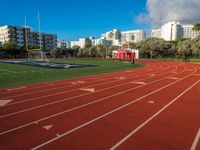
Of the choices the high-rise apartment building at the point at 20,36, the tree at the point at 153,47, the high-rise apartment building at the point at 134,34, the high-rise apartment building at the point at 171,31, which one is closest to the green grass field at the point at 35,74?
the tree at the point at 153,47

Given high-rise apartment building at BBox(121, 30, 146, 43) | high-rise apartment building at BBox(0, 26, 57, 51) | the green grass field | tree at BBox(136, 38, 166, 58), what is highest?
high-rise apartment building at BBox(121, 30, 146, 43)

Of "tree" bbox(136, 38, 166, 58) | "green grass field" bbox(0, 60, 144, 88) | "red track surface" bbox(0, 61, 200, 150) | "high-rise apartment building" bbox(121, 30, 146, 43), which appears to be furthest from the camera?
"high-rise apartment building" bbox(121, 30, 146, 43)

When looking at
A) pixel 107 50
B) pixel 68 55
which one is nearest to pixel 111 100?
pixel 107 50

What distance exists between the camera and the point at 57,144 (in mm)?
5035

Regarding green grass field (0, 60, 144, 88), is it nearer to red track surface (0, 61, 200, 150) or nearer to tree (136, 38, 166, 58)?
red track surface (0, 61, 200, 150)

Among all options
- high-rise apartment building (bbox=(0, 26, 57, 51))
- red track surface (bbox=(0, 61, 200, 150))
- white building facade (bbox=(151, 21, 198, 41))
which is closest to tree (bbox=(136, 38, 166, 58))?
high-rise apartment building (bbox=(0, 26, 57, 51))

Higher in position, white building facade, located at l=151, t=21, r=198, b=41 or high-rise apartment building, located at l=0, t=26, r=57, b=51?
white building facade, located at l=151, t=21, r=198, b=41

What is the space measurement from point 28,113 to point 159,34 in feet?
566

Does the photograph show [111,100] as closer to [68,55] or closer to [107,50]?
[107,50]

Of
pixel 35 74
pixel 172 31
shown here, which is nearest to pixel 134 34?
pixel 172 31

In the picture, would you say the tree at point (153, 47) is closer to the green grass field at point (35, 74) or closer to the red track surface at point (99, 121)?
the green grass field at point (35, 74)

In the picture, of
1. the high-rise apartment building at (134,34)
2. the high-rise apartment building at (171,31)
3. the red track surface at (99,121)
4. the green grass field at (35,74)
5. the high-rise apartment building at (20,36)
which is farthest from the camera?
the high-rise apartment building at (134,34)

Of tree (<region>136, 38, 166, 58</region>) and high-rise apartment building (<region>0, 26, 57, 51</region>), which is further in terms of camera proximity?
high-rise apartment building (<region>0, 26, 57, 51</region>)

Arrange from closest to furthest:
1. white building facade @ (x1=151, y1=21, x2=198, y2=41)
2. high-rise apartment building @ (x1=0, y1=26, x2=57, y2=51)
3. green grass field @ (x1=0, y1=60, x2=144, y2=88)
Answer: green grass field @ (x1=0, y1=60, x2=144, y2=88) → high-rise apartment building @ (x1=0, y1=26, x2=57, y2=51) → white building facade @ (x1=151, y1=21, x2=198, y2=41)
